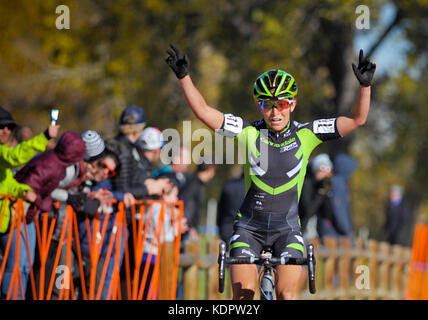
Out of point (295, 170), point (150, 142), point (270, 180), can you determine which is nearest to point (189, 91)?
point (270, 180)

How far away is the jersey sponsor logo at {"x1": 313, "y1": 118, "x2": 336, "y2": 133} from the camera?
610 centimetres

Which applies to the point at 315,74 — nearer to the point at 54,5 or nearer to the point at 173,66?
the point at 54,5

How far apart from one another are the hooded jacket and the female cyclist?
1.58 m

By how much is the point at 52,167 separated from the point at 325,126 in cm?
258

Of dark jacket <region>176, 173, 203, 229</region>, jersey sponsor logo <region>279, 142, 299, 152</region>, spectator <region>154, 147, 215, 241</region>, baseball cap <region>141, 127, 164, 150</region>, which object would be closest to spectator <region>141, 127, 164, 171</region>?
baseball cap <region>141, 127, 164, 150</region>

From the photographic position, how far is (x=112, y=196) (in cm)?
760

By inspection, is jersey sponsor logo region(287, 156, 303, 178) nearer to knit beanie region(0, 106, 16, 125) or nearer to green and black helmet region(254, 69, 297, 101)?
green and black helmet region(254, 69, 297, 101)

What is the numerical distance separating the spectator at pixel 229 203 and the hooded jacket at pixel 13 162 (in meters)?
3.11

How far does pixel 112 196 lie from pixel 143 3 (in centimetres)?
1173

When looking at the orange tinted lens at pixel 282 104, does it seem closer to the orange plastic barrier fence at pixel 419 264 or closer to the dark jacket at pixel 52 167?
the dark jacket at pixel 52 167

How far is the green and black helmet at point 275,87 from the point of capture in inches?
233

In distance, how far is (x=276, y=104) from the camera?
19.6ft

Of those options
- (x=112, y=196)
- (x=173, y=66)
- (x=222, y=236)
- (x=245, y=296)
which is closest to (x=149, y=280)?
(x=112, y=196)

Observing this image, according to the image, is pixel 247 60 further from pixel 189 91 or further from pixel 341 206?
pixel 189 91
